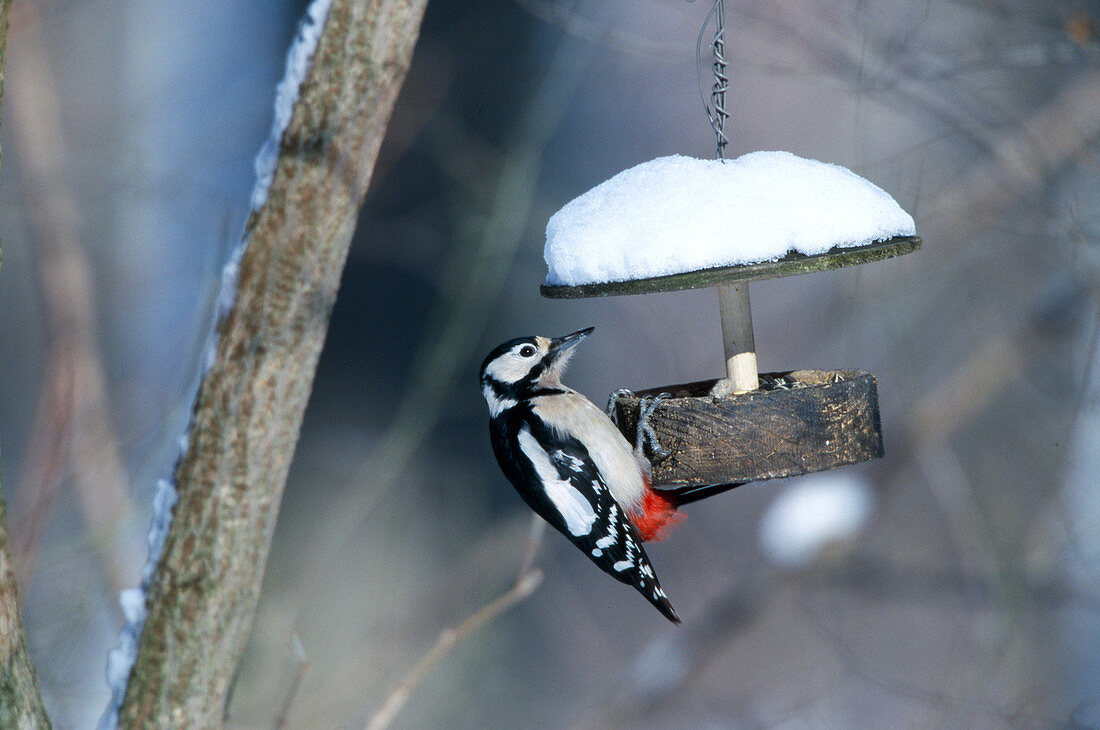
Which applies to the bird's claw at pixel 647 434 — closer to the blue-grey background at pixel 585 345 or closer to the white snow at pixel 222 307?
the white snow at pixel 222 307

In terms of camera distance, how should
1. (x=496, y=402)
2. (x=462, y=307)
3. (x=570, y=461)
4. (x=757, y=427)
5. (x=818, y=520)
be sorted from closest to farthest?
1. (x=757, y=427)
2. (x=570, y=461)
3. (x=496, y=402)
4. (x=818, y=520)
5. (x=462, y=307)

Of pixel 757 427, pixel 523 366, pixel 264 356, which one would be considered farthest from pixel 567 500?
pixel 264 356

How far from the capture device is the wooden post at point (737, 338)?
77.5 inches

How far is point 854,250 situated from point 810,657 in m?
3.87

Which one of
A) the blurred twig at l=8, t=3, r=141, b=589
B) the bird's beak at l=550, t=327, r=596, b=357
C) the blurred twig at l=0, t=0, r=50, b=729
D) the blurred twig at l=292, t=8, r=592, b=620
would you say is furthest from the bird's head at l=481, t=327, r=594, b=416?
the blurred twig at l=292, t=8, r=592, b=620

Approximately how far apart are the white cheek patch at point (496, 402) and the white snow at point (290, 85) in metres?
1.17

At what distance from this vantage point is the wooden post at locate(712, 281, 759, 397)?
1969 millimetres

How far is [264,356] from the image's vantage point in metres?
1.38

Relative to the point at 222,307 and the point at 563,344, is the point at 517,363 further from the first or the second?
the point at 222,307

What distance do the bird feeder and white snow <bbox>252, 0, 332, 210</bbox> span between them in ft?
2.15

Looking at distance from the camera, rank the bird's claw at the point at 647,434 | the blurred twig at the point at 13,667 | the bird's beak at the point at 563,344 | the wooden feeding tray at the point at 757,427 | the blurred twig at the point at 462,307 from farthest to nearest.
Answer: the blurred twig at the point at 462,307 → the bird's beak at the point at 563,344 → the bird's claw at the point at 647,434 → the wooden feeding tray at the point at 757,427 → the blurred twig at the point at 13,667

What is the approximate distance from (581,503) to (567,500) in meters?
0.04

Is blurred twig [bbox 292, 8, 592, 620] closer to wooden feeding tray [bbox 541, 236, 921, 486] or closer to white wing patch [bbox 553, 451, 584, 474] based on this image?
white wing patch [bbox 553, 451, 584, 474]

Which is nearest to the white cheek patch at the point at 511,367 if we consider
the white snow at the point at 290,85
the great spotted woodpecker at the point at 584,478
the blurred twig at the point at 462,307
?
the great spotted woodpecker at the point at 584,478
